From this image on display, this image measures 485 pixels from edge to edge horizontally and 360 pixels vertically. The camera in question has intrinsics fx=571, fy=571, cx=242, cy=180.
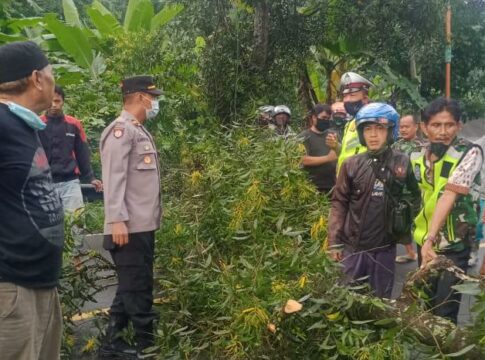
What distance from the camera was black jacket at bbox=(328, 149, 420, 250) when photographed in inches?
140

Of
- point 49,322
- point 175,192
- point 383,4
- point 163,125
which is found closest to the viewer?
point 49,322

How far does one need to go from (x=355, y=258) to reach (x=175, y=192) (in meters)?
2.80

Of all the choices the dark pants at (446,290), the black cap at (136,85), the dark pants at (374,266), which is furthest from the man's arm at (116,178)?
the dark pants at (446,290)

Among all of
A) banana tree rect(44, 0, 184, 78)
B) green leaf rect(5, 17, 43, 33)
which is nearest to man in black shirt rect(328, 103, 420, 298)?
banana tree rect(44, 0, 184, 78)

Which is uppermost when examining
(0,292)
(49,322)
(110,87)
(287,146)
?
(110,87)

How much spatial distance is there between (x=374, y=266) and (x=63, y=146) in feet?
11.5

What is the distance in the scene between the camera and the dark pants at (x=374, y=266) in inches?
141

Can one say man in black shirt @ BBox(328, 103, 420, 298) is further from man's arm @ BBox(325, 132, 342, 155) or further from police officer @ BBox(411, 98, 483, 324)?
man's arm @ BBox(325, 132, 342, 155)

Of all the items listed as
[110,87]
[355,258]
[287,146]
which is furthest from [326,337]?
[110,87]

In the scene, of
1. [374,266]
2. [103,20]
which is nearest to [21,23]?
[103,20]

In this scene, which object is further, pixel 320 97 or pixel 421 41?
pixel 320 97

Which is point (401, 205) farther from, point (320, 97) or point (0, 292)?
point (320, 97)

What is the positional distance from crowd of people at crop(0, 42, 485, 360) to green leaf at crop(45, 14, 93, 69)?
23.5 feet

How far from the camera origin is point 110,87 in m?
9.06
